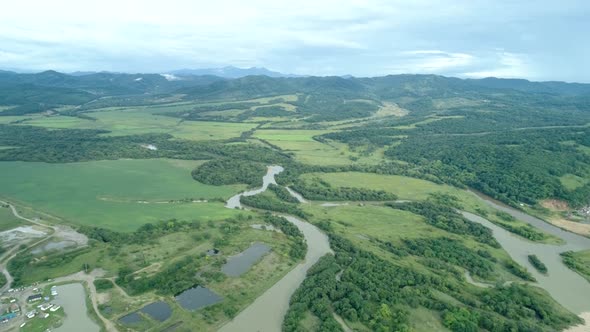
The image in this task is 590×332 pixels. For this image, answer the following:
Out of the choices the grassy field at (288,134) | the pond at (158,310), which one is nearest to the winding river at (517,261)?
the pond at (158,310)

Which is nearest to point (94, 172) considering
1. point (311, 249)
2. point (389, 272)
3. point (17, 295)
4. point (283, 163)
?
point (283, 163)

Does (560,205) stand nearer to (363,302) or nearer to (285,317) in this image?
(363,302)

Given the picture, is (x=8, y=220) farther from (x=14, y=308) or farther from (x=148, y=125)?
(x=148, y=125)

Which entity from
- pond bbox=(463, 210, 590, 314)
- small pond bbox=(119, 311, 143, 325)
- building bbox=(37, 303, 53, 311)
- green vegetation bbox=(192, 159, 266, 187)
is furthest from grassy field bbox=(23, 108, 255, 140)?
small pond bbox=(119, 311, 143, 325)

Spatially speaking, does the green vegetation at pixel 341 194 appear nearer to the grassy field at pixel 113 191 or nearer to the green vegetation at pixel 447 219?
the green vegetation at pixel 447 219

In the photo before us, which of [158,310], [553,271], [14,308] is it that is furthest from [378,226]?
[14,308]

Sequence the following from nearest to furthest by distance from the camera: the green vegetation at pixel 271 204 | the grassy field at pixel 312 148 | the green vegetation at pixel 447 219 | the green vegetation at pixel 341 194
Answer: the green vegetation at pixel 447 219, the green vegetation at pixel 271 204, the green vegetation at pixel 341 194, the grassy field at pixel 312 148
